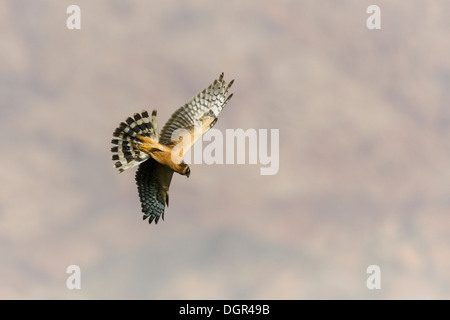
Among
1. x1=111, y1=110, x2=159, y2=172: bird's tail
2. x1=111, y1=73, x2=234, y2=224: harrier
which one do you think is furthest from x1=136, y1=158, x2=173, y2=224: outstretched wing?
x1=111, y1=110, x2=159, y2=172: bird's tail

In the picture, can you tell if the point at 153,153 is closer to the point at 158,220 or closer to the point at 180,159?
the point at 180,159

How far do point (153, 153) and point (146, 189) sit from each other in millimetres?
2472

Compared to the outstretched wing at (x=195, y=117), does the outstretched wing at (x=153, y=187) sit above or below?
below

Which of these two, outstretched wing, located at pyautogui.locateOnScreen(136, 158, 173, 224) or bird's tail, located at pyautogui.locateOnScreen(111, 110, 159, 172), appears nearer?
bird's tail, located at pyautogui.locateOnScreen(111, 110, 159, 172)

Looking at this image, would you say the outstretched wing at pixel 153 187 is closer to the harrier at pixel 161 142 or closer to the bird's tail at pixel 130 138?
the harrier at pixel 161 142

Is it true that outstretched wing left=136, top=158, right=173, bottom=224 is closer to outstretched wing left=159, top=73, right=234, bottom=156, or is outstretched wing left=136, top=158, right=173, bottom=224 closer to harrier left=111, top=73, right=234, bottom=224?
harrier left=111, top=73, right=234, bottom=224

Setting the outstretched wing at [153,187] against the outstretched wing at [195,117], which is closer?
the outstretched wing at [195,117]

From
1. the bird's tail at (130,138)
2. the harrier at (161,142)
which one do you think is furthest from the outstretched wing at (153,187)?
the bird's tail at (130,138)

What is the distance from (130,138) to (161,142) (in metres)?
1.22

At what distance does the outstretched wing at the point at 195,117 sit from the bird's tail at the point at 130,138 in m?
0.96

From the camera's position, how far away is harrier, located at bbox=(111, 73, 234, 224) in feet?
64.9

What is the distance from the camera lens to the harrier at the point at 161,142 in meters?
19.8

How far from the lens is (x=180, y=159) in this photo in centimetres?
1988
